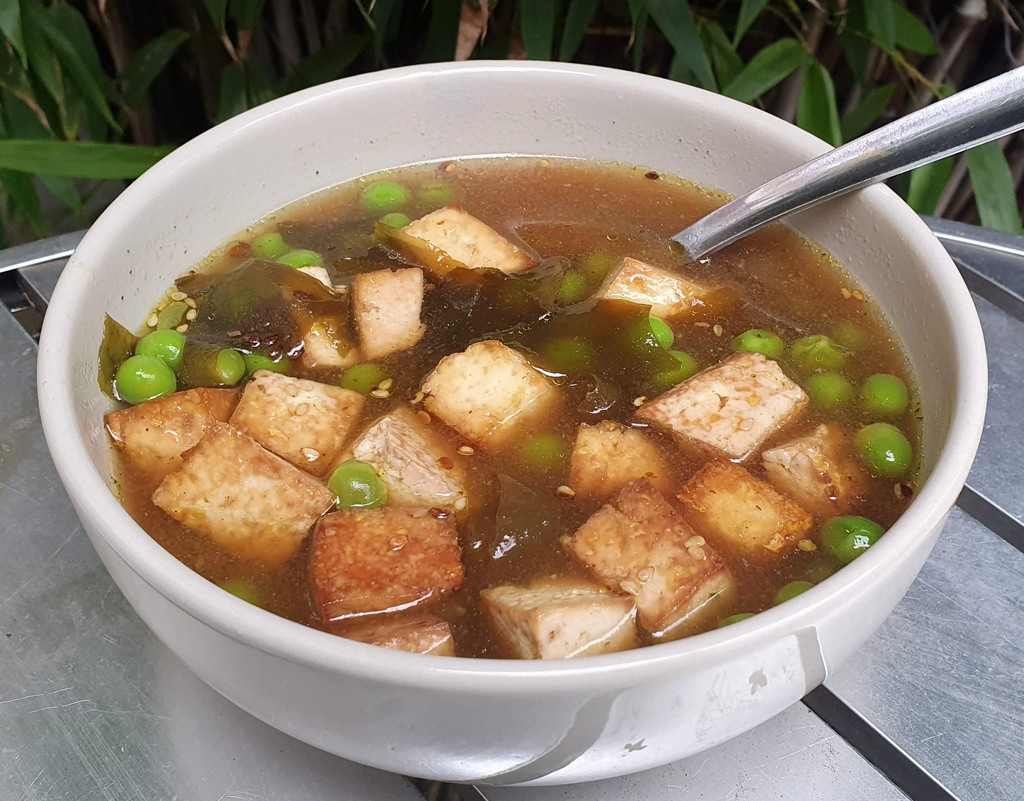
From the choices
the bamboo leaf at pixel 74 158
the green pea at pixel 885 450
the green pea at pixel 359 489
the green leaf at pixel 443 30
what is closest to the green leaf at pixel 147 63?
the bamboo leaf at pixel 74 158

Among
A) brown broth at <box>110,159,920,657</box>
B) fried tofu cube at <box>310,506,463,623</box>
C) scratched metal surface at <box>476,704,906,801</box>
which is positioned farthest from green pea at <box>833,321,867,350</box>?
fried tofu cube at <box>310,506,463,623</box>

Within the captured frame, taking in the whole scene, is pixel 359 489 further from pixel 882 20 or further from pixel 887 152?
pixel 882 20

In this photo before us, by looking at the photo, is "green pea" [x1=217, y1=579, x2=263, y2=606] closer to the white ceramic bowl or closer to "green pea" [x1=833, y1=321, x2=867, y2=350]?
the white ceramic bowl

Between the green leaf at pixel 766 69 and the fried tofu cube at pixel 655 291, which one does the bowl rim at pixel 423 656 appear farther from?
the green leaf at pixel 766 69

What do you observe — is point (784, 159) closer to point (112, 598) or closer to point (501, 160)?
point (501, 160)

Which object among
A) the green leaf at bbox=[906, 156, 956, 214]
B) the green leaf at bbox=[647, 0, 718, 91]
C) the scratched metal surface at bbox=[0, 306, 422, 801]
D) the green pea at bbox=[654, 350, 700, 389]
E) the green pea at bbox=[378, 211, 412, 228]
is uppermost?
the green leaf at bbox=[647, 0, 718, 91]
